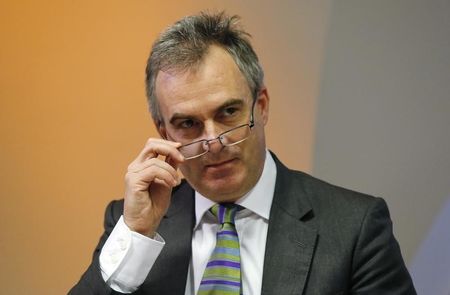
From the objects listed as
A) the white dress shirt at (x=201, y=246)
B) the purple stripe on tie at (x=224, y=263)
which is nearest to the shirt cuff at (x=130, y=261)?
the white dress shirt at (x=201, y=246)

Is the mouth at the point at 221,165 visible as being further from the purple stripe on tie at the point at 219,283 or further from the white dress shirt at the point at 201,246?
the purple stripe on tie at the point at 219,283

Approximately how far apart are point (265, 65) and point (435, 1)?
0.57m

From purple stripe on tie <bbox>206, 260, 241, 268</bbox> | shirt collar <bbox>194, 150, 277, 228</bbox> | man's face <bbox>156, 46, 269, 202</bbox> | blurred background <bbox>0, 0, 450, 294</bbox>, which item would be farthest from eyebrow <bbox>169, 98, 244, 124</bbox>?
blurred background <bbox>0, 0, 450, 294</bbox>

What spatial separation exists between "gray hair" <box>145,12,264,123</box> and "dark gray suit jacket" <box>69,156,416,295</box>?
295 millimetres

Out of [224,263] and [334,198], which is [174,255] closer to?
[224,263]

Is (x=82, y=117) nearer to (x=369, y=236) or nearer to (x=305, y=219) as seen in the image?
(x=305, y=219)

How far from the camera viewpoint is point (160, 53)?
5.03 ft

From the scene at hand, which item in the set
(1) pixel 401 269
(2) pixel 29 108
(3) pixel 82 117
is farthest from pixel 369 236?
(2) pixel 29 108

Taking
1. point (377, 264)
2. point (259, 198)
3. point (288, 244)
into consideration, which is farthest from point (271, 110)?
point (377, 264)

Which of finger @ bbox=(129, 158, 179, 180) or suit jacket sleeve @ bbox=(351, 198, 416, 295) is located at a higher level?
finger @ bbox=(129, 158, 179, 180)

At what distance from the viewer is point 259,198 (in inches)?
62.1

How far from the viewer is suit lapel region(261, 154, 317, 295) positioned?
4.75 feet

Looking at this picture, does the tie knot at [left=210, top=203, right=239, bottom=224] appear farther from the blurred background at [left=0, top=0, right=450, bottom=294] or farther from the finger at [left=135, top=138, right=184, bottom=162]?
the blurred background at [left=0, top=0, right=450, bottom=294]

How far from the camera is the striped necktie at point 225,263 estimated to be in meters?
1.48
